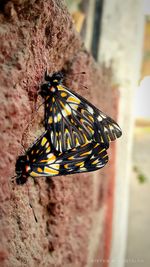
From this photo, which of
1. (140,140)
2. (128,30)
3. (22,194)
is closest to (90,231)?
(22,194)

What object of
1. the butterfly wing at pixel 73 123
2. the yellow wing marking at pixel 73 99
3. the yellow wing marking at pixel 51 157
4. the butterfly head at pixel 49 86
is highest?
the butterfly head at pixel 49 86

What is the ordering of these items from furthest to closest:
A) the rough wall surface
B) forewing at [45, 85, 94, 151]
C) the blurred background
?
1. the blurred background
2. forewing at [45, 85, 94, 151]
3. the rough wall surface

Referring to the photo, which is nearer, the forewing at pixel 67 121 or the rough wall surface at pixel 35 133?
the rough wall surface at pixel 35 133

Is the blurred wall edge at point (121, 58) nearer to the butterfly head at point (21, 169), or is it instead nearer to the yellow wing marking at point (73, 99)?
the yellow wing marking at point (73, 99)

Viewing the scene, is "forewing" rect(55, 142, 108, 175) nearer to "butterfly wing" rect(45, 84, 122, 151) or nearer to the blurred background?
"butterfly wing" rect(45, 84, 122, 151)

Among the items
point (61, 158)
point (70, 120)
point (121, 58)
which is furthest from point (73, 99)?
point (121, 58)

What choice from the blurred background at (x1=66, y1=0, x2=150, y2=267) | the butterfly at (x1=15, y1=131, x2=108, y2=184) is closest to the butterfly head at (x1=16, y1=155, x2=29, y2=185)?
the butterfly at (x1=15, y1=131, x2=108, y2=184)

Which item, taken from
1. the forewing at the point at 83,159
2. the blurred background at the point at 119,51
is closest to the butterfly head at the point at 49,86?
the forewing at the point at 83,159

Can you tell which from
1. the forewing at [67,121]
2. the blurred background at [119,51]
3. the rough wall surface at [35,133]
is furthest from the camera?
the blurred background at [119,51]

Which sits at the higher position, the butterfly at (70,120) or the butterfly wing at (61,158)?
the butterfly at (70,120)
